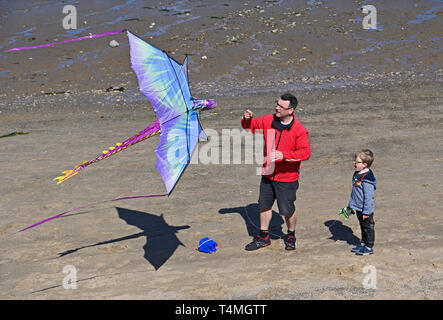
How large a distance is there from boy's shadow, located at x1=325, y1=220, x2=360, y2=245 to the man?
601 millimetres

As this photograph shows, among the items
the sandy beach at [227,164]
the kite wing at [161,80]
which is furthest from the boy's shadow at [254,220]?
the kite wing at [161,80]

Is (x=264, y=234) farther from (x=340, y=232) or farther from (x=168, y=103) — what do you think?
(x=168, y=103)

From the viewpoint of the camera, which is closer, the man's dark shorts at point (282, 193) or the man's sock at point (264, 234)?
the man's dark shorts at point (282, 193)

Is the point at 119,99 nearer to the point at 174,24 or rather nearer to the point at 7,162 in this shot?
the point at 7,162

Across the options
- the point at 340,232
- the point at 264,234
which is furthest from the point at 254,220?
the point at 340,232

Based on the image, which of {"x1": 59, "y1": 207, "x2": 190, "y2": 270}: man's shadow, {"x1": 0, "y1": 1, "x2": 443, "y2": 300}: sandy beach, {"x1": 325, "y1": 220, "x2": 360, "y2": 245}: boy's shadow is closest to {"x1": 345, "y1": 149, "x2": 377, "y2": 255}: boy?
{"x1": 0, "y1": 1, "x2": 443, "y2": 300}: sandy beach

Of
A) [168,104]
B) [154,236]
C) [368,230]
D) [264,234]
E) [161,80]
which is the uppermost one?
[161,80]

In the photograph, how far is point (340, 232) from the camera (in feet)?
20.5

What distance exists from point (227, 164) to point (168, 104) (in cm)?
402

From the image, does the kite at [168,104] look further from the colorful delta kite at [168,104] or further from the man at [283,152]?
the man at [283,152]

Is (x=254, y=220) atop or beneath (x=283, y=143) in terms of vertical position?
beneath

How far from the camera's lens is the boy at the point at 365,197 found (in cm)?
548

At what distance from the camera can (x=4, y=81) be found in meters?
17.0

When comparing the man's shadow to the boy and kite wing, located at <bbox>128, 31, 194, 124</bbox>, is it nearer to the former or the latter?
kite wing, located at <bbox>128, 31, 194, 124</bbox>
